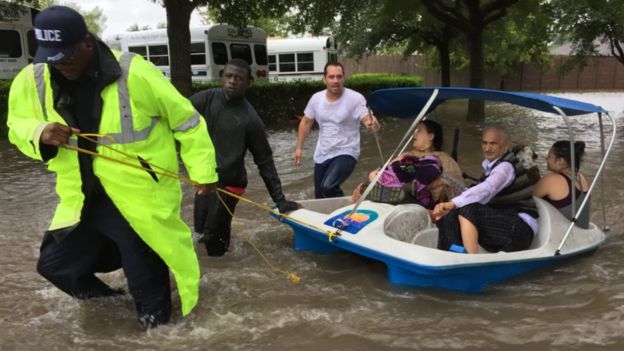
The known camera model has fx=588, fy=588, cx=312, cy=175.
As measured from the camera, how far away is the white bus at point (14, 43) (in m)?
16.4

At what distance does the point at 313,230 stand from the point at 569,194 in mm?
2152

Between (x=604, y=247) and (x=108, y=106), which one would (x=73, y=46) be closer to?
(x=108, y=106)

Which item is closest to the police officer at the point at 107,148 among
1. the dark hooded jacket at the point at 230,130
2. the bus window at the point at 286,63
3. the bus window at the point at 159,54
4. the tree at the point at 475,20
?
the dark hooded jacket at the point at 230,130

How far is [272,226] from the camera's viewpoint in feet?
21.0

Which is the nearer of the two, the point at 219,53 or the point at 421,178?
the point at 421,178

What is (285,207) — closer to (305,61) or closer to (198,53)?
(198,53)

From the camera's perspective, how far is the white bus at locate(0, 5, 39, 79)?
16359mm

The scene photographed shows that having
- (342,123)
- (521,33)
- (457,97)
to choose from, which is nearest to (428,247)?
(457,97)

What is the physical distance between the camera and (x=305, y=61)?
2539 centimetres

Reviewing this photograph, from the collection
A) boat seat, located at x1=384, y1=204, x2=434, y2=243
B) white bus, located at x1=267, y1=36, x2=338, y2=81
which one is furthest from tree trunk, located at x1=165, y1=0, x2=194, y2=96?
white bus, located at x1=267, y1=36, x2=338, y2=81

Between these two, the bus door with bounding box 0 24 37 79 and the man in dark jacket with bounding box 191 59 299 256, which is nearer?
the man in dark jacket with bounding box 191 59 299 256

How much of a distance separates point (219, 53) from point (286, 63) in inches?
266

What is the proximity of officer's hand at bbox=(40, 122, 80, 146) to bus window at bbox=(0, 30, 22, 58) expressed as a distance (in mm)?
15639

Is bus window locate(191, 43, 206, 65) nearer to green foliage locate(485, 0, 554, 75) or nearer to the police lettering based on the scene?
green foliage locate(485, 0, 554, 75)
